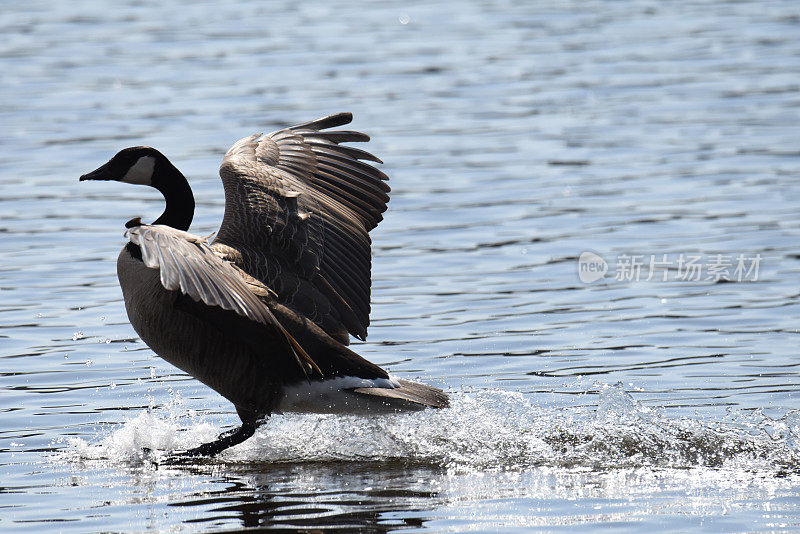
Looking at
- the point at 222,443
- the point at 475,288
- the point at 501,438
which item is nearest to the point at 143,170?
the point at 222,443

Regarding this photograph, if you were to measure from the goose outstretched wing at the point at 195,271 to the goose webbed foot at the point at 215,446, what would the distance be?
41.9 inches

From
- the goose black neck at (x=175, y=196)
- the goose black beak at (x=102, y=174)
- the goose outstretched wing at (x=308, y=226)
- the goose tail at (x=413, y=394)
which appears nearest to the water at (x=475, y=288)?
the goose tail at (x=413, y=394)

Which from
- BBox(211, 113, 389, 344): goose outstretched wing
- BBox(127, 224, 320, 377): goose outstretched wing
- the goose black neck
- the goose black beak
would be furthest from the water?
the goose black beak

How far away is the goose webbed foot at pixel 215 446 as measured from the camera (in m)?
7.00

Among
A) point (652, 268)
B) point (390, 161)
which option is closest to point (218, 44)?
point (390, 161)

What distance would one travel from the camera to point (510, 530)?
5641 mm

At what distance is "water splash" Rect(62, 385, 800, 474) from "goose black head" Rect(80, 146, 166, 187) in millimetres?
1490

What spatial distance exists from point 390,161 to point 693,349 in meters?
6.25

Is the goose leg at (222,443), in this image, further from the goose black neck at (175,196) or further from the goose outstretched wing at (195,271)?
the goose black neck at (175,196)

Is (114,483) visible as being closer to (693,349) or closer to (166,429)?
(166,429)

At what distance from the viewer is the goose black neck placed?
7793 millimetres
